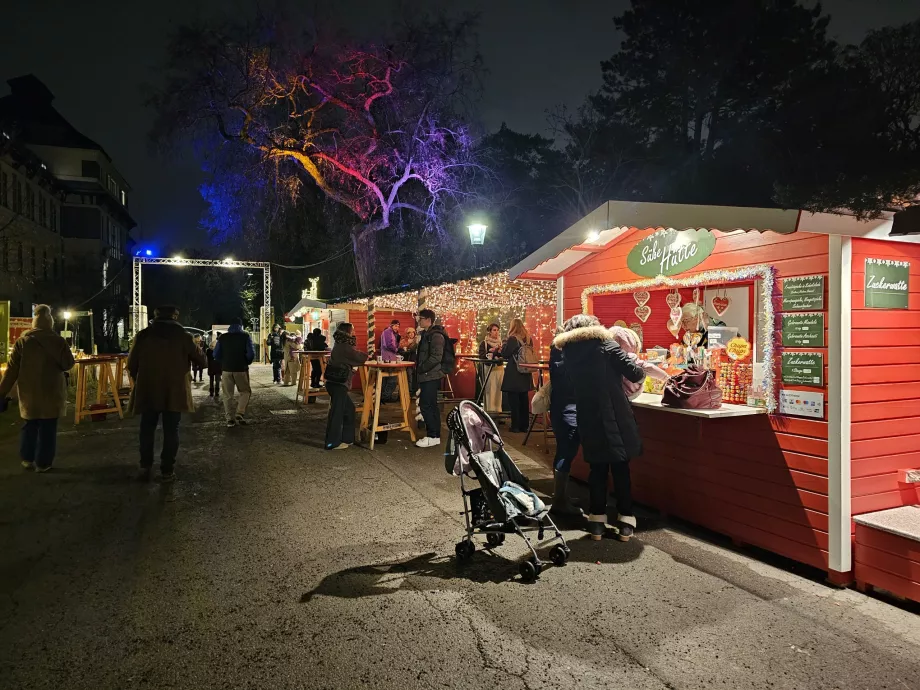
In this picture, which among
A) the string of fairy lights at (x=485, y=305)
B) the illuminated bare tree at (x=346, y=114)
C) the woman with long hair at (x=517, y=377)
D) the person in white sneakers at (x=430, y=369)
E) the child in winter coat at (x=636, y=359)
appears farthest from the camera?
the illuminated bare tree at (x=346, y=114)

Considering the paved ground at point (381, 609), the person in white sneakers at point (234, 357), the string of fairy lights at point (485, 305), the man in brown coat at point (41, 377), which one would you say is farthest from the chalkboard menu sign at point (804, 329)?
the person in white sneakers at point (234, 357)

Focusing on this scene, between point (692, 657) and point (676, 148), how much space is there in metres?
17.5

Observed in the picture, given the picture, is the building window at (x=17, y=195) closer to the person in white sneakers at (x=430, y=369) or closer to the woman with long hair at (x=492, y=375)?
the woman with long hair at (x=492, y=375)

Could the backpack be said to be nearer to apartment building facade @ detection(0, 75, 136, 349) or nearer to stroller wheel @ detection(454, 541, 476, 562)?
stroller wheel @ detection(454, 541, 476, 562)

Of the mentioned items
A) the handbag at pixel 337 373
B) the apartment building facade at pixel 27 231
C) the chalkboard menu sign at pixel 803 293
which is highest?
the apartment building facade at pixel 27 231

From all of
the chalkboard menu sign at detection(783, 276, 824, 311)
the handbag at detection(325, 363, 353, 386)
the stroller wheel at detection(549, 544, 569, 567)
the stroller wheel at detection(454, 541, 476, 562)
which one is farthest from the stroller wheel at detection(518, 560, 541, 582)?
the handbag at detection(325, 363, 353, 386)

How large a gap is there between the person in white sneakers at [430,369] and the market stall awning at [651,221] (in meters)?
1.93

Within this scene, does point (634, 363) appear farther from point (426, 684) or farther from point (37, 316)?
point (37, 316)

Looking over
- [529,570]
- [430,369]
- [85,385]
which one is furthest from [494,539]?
[85,385]

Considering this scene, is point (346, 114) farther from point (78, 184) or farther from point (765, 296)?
point (78, 184)

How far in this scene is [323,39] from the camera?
18422mm

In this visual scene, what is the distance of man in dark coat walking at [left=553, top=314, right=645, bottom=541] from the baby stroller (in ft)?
1.80

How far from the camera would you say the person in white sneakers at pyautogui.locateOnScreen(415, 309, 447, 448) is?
25.5 feet

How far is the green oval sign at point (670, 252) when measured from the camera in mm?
4793
